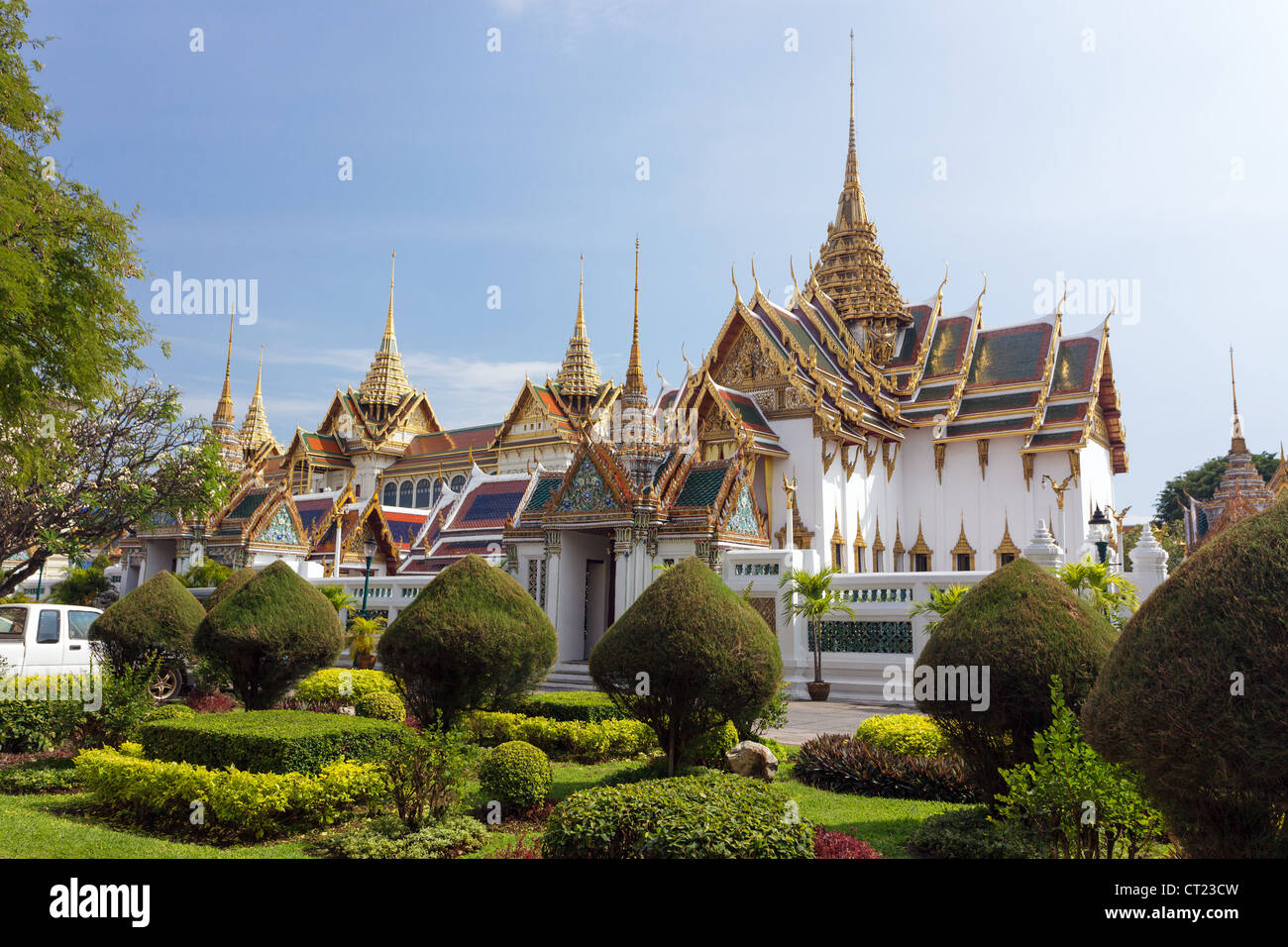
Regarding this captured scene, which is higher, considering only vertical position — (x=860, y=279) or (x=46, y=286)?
(x=860, y=279)

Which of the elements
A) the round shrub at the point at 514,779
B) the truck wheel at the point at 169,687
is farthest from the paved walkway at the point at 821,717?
the truck wheel at the point at 169,687

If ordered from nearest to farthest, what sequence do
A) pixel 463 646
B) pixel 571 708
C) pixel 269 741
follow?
pixel 269 741, pixel 463 646, pixel 571 708

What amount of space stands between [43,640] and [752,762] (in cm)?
957

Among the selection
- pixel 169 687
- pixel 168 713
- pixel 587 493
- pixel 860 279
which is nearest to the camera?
pixel 168 713

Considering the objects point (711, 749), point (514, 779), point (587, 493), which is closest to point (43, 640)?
point (514, 779)

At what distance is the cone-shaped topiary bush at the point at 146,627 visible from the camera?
11.8 m

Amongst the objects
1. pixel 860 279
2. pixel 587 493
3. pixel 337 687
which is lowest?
pixel 337 687

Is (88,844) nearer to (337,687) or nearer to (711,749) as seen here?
(711,749)

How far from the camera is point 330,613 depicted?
38.6 ft

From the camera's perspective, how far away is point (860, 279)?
3666 cm

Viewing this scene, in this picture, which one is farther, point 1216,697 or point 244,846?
point 244,846

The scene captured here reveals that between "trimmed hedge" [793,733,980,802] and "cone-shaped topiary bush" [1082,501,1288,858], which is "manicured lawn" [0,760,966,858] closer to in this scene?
"trimmed hedge" [793,733,980,802]
